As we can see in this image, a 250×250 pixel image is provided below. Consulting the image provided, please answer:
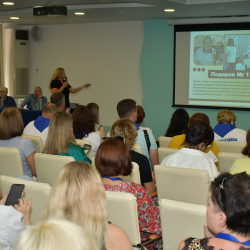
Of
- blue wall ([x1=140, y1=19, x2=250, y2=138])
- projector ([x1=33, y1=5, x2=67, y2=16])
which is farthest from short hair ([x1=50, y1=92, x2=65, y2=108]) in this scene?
blue wall ([x1=140, y1=19, x2=250, y2=138])

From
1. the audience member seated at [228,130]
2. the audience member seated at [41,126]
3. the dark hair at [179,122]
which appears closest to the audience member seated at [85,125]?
the audience member seated at [41,126]

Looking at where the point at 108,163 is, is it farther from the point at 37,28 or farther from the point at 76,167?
the point at 37,28

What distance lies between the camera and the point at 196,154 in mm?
3143

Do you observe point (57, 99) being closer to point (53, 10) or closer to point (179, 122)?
point (53, 10)

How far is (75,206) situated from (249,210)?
734 millimetres

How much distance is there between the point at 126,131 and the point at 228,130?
2.02 metres

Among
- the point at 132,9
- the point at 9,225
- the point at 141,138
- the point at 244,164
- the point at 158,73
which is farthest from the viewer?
the point at 158,73

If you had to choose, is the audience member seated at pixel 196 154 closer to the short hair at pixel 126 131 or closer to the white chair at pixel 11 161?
the short hair at pixel 126 131

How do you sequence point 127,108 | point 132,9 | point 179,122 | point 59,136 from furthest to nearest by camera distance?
1. point 132,9
2. point 179,122
3. point 127,108
4. point 59,136

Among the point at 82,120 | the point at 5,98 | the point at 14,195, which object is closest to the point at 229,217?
the point at 14,195

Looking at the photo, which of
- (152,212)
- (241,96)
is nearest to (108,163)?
(152,212)

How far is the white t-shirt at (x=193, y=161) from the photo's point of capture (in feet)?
10.2

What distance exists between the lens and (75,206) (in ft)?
5.23

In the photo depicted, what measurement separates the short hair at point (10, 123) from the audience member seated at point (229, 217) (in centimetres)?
259
